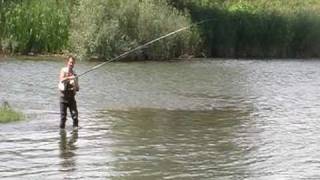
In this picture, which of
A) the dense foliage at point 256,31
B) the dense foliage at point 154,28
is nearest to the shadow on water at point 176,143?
the dense foliage at point 154,28

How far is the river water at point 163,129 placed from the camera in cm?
1402

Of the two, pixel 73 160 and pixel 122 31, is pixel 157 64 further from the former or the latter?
pixel 73 160

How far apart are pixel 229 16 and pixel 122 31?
13.2m

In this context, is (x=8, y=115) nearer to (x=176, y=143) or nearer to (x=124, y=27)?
(x=176, y=143)

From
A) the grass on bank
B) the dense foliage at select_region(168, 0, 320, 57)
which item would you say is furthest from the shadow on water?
the dense foliage at select_region(168, 0, 320, 57)

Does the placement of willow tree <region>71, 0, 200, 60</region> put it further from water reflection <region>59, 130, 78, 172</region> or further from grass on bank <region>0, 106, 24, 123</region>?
water reflection <region>59, 130, 78, 172</region>

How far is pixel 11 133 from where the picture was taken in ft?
56.9

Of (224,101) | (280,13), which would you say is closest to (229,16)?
(280,13)

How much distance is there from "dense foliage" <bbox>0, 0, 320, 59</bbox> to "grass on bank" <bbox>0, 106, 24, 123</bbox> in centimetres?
2583

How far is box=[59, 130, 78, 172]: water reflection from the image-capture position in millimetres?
13977

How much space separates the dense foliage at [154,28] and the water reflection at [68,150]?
28.3 meters

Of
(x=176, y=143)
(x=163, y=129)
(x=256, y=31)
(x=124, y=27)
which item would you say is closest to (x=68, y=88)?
(x=163, y=129)

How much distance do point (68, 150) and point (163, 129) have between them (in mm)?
4189

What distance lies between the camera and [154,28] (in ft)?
158
